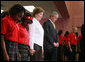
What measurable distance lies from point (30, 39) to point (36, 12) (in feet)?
1.52

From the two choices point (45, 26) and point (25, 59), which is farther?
point (45, 26)

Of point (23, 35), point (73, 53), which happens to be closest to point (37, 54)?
point (23, 35)

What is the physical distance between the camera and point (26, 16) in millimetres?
2383

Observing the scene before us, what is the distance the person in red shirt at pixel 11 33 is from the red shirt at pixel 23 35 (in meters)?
0.15

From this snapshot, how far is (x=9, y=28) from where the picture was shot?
1.99 meters

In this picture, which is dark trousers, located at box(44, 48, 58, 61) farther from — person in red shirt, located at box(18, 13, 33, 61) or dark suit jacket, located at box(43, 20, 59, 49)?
person in red shirt, located at box(18, 13, 33, 61)

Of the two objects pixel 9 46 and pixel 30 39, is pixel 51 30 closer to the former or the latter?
pixel 30 39

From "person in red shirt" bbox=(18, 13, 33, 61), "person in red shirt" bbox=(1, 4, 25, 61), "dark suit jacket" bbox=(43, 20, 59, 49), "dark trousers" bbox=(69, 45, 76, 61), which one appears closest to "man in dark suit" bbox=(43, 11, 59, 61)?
"dark suit jacket" bbox=(43, 20, 59, 49)

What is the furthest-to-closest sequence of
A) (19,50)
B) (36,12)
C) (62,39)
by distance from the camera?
1. (62,39)
2. (36,12)
3. (19,50)

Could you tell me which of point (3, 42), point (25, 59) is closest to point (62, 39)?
point (25, 59)

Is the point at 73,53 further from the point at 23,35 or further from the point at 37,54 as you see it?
the point at 23,35

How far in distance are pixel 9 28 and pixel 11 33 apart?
0.20 ft

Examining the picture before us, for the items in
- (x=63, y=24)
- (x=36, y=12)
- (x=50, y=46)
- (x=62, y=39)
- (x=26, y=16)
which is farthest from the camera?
(x=63, y=24)

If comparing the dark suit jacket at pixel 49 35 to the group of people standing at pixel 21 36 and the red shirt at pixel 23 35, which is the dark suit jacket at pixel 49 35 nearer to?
the group of people standing at pixel 21 36
